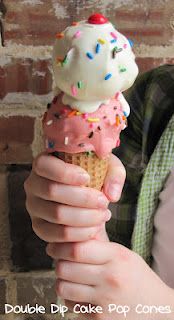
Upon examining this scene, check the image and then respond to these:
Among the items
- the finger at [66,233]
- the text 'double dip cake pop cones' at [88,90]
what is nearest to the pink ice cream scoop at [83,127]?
the text 'double dip cake pop cones' at [88,90]

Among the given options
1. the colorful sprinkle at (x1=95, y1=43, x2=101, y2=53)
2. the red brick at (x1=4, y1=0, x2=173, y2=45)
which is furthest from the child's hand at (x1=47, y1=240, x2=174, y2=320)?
the red brick at (x1=4, y1=0, x2=173, y2=45)

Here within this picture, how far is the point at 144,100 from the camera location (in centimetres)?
88

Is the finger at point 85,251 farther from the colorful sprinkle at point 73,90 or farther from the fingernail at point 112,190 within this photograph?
the colorful sprinkle at point 73,90

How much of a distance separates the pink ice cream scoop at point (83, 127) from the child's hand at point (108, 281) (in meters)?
0.14

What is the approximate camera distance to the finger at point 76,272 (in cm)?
65

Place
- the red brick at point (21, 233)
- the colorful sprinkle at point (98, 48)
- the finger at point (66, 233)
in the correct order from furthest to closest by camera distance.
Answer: the red brick at point (21, 233)
the finger at point (66, 233)
the colorful sprinkle at point (98, 48)

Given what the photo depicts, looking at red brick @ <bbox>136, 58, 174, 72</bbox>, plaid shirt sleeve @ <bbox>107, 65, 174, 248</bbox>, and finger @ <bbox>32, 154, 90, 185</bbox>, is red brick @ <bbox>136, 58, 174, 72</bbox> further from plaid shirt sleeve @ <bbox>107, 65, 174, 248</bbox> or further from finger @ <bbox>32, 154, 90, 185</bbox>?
finger @ <bbox>32, 154, 90, 185</bbox>

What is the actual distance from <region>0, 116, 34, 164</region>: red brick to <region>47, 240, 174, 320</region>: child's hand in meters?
0.24

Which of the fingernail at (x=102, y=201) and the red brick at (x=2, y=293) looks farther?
the red brick at (x=2, y=293)

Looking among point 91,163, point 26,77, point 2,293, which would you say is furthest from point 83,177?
point 2,293

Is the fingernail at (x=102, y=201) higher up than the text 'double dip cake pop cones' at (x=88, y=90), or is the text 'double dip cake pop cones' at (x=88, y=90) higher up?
the text 'double dip cake pop cones' at (x=88, y=90)

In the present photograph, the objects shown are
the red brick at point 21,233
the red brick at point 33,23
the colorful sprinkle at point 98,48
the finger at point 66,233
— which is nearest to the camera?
the colorful sprinkle at point 98,48

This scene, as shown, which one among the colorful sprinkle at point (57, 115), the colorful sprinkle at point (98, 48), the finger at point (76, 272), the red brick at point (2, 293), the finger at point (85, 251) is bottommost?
the red brick at point (2, 293)

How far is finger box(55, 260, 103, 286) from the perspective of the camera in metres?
0.65
